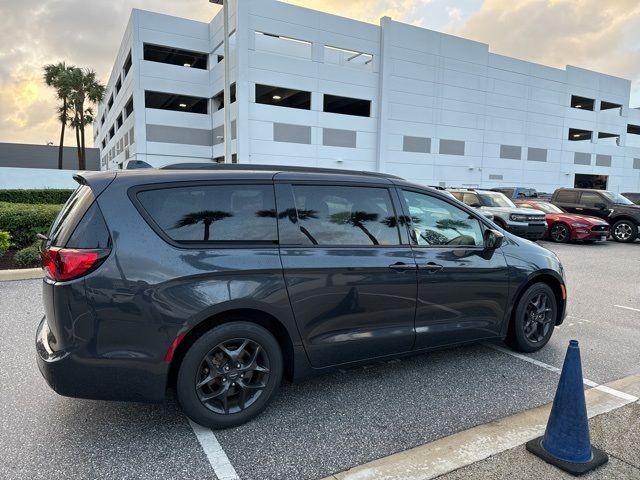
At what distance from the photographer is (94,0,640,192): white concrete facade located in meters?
29.4

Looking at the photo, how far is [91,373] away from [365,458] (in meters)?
1.72

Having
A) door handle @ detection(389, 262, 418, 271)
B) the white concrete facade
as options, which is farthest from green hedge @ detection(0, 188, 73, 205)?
door handle @ detection(389, 262, 418, 271)

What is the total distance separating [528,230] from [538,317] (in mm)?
10481

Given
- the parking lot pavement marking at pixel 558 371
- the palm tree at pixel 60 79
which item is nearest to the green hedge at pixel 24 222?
the parking lot pavement marking at pixel 558 371

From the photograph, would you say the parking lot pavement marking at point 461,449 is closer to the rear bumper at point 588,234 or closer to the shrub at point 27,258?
the shrub at point 27,258

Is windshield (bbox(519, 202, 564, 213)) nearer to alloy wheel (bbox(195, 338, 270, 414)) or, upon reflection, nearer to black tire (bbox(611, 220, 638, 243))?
black tire (bbox(611, 220, 638, 243))

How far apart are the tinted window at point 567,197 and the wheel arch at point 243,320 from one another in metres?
16.9

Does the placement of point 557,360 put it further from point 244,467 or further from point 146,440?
point 146,440

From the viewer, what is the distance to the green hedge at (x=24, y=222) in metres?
8.53

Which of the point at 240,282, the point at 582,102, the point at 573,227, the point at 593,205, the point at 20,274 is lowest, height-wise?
the point at 20,274

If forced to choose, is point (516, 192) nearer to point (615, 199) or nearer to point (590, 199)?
point (590, 199)

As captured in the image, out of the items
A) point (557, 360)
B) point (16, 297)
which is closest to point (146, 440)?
point (557, 360)

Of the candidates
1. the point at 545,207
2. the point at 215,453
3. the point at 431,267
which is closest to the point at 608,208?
the point at 545,207

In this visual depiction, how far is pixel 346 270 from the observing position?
3264 millimetres
